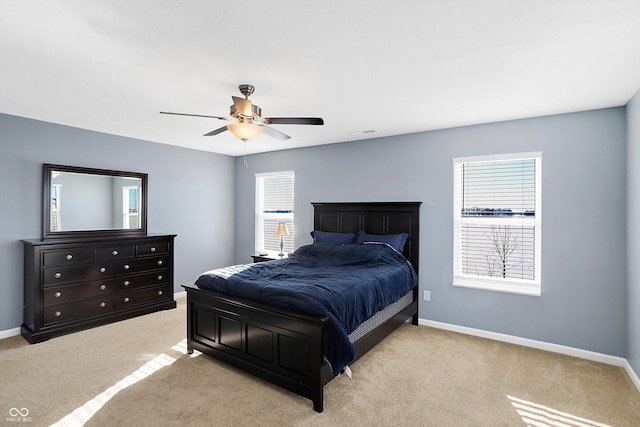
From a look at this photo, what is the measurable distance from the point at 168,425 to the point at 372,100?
119 inches

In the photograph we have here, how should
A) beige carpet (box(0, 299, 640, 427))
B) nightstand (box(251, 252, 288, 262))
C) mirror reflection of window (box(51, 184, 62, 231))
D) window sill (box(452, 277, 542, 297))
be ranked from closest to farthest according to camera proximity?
beige carpet (box(0, 299, 640, 427)) → window sill (box(452, 277, 542, 297)) → mirror reflection of window (box(51, 184, 62, 231)) → nightstand (box(251, 252, 288, 262))

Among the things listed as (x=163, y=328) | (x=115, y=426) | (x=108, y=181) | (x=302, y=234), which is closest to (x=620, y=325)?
(x=302, y=234)

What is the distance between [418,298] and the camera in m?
4.30

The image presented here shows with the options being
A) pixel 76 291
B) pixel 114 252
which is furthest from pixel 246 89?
pixel 76 291

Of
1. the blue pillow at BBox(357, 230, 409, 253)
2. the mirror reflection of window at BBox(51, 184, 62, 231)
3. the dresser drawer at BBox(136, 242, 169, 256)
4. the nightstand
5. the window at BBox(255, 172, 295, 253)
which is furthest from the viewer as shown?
the window at BBox(255, 172, 295, 253)

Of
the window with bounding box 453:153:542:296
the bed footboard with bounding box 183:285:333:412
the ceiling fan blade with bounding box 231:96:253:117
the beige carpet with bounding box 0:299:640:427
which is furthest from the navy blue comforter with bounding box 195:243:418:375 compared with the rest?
the ceiling fan blade with bounding box 231:96:253:117

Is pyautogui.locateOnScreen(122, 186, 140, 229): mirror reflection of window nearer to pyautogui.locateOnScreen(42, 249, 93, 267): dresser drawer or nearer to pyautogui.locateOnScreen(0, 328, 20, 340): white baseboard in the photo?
pyautogui.locateOnScreen(42, 249, 93, 267): dresser drawer

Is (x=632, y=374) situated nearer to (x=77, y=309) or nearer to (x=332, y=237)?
(x=332, y=237)

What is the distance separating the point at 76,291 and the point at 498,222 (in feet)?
16.1

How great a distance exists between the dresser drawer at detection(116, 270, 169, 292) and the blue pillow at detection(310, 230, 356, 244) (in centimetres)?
217

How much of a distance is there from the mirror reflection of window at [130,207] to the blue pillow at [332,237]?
2539 millimetres

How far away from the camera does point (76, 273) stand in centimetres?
389

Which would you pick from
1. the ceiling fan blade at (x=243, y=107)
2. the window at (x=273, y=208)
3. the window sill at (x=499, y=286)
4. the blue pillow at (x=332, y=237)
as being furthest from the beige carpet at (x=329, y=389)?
the window at (x=273, y=208)

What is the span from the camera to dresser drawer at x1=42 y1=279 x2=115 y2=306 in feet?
12.1
